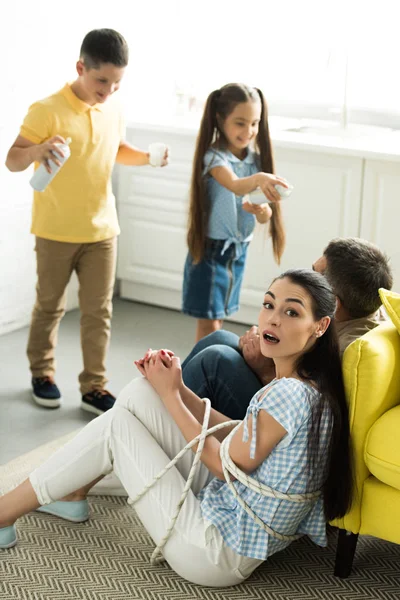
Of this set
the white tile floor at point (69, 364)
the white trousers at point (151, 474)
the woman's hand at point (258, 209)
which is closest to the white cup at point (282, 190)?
the woman's hand at point (258, 209)

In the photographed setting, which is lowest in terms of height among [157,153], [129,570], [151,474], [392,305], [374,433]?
[129,570]

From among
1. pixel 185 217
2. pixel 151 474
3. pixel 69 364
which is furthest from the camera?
pixel 185 217

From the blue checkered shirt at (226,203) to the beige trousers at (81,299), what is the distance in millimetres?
327

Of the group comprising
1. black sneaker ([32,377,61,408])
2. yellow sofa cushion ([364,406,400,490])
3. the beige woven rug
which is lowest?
the beige woven rug

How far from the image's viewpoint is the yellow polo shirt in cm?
278

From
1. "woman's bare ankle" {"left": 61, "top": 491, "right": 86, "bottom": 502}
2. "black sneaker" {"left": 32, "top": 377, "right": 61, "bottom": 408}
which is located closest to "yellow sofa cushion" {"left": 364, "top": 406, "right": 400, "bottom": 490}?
"woman's bare ankle" {"left": 61, "top": 491, "right": 86, "bottom": 502}

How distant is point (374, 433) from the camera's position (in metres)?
2.00

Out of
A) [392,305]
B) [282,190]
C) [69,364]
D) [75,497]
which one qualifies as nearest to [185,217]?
[69,364]

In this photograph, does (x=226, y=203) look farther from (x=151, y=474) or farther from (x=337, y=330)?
(x=151, y=474)

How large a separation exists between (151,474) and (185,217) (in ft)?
6.51

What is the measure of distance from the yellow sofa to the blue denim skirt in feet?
3.20

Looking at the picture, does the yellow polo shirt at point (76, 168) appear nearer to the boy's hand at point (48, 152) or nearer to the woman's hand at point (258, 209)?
the boy's hand at point (48, 152)

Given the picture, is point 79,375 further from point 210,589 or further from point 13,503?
point 210,589

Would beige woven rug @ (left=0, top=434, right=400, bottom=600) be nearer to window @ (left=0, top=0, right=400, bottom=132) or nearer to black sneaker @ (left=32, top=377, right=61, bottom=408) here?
black sneaker @ (left=32, top=377, right=61, bottom=408)
